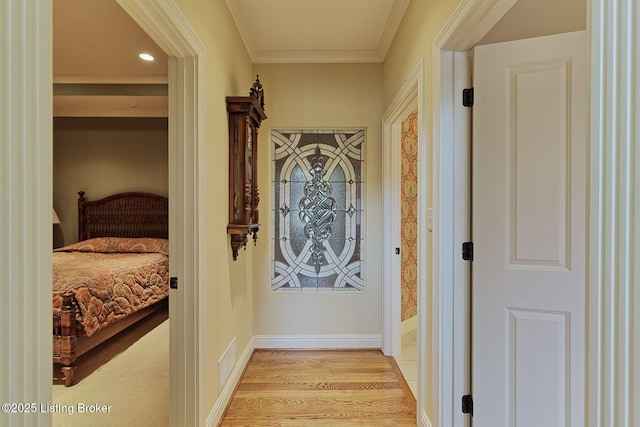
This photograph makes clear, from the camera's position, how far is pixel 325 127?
3.16 meters

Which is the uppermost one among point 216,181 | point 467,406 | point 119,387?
point 216,181

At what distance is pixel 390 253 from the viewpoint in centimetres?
302

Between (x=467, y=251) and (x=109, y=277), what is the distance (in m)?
2.96

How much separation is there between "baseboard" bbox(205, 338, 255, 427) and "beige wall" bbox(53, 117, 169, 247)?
299 centimetres

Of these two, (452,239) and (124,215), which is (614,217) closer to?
(452,239)

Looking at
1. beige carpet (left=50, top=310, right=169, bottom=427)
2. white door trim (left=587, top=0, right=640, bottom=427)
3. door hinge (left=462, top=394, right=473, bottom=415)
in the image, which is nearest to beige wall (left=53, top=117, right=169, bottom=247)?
beige carpet (left=50, top=310, right=169, bottom=427)

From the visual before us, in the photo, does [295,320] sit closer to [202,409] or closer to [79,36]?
[202,409]

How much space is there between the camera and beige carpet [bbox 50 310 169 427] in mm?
2105

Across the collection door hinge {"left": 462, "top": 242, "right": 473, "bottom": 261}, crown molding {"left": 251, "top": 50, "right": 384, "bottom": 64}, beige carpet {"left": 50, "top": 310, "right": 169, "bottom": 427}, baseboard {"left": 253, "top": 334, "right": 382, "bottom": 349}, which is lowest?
beige carpet {"left": 50, "top": 310, "right": 169, "bottom": 427}

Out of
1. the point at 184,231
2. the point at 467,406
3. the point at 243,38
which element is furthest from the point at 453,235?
the point at 243,38

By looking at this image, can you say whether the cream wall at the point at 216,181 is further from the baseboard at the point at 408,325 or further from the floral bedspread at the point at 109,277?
the baseboard at the point at 408,325

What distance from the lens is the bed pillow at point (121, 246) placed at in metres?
4.25

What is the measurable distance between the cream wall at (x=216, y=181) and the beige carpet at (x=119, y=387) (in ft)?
2.07
